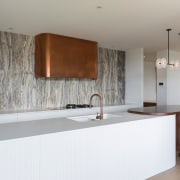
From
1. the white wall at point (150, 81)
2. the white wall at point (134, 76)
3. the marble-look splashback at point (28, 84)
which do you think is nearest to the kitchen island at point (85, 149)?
the marble-look splashback at point (28, 84)

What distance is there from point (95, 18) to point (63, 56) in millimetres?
1262

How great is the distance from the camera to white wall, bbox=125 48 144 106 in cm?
571

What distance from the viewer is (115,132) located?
2.47m

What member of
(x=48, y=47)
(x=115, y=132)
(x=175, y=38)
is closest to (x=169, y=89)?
(x=175, y=38)

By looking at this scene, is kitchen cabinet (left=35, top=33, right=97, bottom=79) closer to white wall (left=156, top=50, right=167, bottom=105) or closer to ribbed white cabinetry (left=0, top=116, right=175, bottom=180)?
ribbed white cabinetry (left=0, top=116, right=175, bottom=180)

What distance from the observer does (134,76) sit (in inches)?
230

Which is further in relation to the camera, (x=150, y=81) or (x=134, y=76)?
(x=150, y=81)

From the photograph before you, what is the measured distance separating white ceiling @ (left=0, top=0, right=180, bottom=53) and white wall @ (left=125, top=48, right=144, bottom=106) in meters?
1.21

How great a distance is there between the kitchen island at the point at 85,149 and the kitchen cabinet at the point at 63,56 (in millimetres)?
1911

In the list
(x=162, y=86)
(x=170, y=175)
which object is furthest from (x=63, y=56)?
(x=162, y=86)

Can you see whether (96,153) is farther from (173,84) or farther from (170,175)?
(173,84)

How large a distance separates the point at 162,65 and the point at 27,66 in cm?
265

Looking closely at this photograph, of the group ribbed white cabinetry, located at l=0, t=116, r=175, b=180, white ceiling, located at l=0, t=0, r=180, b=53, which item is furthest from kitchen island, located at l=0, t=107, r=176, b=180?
white ceiling, located at l=0, t=0, r=180, b=53

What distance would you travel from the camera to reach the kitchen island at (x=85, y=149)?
1.81 m
